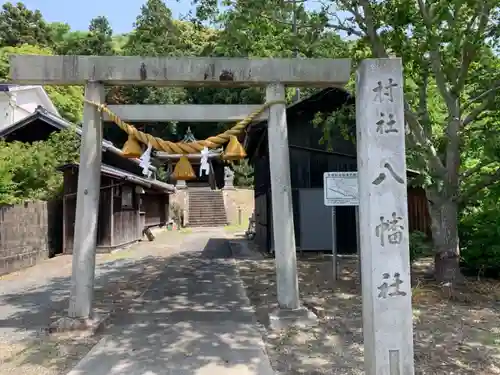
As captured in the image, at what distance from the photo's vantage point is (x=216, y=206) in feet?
119

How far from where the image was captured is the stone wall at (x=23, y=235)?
11.1m

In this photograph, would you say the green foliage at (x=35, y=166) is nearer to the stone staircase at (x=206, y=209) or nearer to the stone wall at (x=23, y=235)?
the stone wall at (x=23, y=235)

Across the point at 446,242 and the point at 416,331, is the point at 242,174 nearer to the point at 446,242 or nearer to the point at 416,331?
the point at 446,242

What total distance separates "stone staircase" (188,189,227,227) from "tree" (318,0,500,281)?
26359 mm

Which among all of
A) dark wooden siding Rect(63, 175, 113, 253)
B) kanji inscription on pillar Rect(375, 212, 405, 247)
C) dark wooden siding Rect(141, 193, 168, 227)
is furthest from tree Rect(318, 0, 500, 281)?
dark wooden siding Rect(141, 193, 168, 227)

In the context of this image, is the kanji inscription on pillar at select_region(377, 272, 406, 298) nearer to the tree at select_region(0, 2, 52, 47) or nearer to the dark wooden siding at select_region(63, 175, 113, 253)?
the dark wooden siding at select_region(63, 175, 113, 253)

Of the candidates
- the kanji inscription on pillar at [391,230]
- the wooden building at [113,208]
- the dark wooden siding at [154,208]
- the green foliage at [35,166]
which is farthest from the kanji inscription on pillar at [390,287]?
the dark wooden siding at [154,208]

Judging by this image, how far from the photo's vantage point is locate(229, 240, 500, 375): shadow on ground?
4.64 metres

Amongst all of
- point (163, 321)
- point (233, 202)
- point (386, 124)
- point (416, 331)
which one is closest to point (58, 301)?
point (163, 321)

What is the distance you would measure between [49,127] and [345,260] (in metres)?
16.0

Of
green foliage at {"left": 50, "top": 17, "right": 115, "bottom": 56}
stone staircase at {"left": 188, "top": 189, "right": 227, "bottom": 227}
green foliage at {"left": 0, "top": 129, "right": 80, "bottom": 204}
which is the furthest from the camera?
green foliage at {"left": 50, "top": 17, "right": 115, "bottom": 56}

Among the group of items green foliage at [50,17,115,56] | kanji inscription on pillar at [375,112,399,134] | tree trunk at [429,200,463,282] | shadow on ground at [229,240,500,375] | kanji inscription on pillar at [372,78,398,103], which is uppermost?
green foliage at [50,17,115,56]

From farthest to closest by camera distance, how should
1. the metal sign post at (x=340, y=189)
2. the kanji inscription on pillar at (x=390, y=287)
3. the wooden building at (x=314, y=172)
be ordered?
the wooden building at (x=314, y=172) < the metal sign post at (x=340, y=189) < the kanji inscription on pillar at (x=390, y=287)

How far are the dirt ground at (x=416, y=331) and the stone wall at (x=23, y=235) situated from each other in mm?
6589
